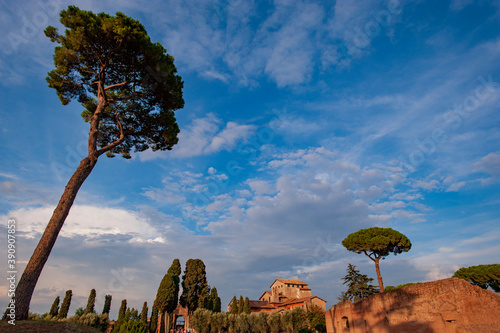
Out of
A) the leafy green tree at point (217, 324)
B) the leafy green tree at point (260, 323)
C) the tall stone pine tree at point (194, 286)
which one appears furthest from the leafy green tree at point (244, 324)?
the tall stone pine tree at point (194, 286)

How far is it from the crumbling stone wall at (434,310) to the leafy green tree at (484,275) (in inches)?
826

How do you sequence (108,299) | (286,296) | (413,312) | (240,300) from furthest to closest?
1. (286,296)
2. (240,300)
3. (108,299)
4. (413,312)

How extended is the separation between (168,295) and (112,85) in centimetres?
3058

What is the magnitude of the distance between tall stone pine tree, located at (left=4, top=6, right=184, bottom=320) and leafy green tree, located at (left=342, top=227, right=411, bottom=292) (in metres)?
24.6

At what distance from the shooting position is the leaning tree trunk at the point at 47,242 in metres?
6.50

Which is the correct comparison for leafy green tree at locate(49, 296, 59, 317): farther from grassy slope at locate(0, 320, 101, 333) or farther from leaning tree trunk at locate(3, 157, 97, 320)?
grassy slope at locate(0, 320, 101, 333)

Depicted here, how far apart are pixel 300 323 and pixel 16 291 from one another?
1046 inches

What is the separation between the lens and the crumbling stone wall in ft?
40.3

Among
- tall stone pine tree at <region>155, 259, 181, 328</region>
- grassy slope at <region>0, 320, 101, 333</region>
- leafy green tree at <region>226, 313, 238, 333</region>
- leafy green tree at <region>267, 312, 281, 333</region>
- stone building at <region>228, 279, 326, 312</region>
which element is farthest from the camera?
stone building at <region>228, 279, 326, 312</region>

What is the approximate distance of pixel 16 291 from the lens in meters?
6.48

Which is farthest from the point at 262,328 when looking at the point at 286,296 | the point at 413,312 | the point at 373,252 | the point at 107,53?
the point at 286,296

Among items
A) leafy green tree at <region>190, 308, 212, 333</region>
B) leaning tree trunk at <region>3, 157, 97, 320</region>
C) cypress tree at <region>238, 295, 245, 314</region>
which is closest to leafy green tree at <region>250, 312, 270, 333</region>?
leafy green tree at <region>190, 308, 212, 333</region>

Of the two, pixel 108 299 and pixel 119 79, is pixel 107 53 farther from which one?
pixel 108 299

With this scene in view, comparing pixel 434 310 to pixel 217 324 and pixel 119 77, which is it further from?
pixel 217 324
